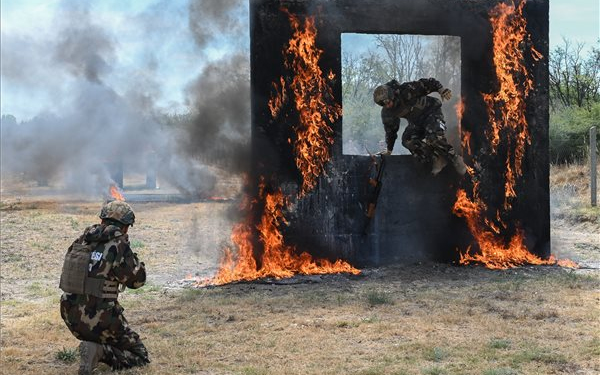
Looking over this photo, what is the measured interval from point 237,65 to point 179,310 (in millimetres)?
5759

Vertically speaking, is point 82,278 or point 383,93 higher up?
point 383,93

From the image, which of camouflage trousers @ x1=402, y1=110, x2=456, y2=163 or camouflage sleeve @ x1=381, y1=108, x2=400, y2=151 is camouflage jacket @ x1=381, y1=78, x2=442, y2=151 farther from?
camouflage trousers @ x1=402, y1=110, x2=456, y2=163

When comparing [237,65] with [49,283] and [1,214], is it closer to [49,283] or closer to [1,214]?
[49,283]

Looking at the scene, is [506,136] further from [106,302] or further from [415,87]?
[106,302]

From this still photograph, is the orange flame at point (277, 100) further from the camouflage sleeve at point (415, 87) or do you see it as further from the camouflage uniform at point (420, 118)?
the camouflage sleeve at point (415, 87)

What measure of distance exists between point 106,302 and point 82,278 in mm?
319

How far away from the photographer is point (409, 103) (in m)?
12.5

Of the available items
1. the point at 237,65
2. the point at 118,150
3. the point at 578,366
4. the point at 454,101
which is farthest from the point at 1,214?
the point at 578,366

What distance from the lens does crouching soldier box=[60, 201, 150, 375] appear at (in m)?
6.54

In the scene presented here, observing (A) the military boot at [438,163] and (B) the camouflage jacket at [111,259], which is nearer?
(B) the camouflage jacket at [111,259]

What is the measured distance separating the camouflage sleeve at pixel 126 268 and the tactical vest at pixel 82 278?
0.13 metres

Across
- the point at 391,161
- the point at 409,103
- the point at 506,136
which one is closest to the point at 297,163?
the point at 391,161

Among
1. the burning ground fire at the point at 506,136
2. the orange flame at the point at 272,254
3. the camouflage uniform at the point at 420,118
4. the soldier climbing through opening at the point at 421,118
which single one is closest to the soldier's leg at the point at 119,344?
the orange flame at the point at 272,254

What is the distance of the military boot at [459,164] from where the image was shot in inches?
486
